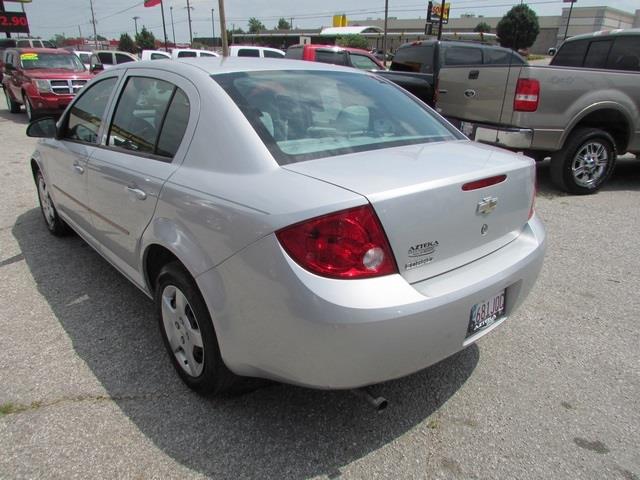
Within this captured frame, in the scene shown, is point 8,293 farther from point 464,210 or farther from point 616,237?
point 616,237

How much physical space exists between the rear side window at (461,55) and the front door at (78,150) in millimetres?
6561

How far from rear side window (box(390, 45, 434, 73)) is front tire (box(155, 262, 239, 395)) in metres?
7.35

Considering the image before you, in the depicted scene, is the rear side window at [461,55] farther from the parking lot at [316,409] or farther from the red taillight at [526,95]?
the parking lot at [316,409]

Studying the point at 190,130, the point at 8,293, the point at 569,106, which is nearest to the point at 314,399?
the point at 190,130

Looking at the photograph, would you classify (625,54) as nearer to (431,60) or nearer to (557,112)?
(557,112)

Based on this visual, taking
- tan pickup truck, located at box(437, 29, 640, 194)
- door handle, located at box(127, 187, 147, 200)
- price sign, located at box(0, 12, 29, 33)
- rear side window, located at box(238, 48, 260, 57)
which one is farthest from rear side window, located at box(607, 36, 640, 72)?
price sign, located at box(0, 12, 29, 33)

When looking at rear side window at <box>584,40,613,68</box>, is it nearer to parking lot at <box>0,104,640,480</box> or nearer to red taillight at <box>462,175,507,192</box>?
parking lot at <box>0,104,640,480</box>

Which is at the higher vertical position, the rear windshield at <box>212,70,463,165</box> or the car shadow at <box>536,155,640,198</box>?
the rear windshield at <box>212,70,463,165</box>

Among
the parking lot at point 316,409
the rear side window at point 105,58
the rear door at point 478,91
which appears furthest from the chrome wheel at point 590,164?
the rear side window at point 105,58

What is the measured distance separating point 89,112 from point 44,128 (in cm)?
82

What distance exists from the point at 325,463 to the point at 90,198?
2.32 metres

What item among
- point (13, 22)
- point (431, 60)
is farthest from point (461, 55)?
point (13, 22)

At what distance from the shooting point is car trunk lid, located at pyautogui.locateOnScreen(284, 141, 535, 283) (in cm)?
187

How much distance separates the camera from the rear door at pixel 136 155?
2447mm
